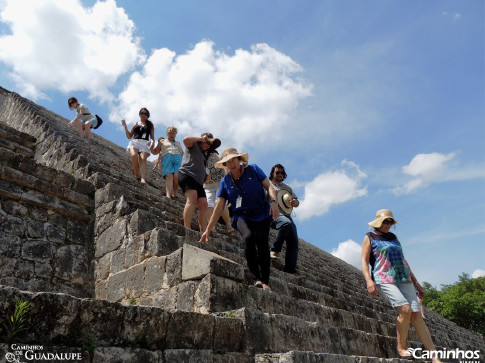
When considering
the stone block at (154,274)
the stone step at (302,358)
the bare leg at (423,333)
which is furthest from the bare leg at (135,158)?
the bare leg at (423,333)

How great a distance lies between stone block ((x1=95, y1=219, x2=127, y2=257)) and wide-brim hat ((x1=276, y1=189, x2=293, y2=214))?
8.54 feet

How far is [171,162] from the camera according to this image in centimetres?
751

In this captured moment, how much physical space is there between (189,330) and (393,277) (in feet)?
7.39

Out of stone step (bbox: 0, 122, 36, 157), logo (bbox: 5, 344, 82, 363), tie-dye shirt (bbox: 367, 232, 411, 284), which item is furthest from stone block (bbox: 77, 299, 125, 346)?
stone step (bbox: 0, 122, 36, 157)

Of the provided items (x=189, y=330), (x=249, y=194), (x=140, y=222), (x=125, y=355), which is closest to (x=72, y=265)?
(x=140, y=222)

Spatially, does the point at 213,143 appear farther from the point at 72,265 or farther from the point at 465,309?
the point at 465,309

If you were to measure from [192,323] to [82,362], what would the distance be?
782 millimetres

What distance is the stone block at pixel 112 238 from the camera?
451 centimetres

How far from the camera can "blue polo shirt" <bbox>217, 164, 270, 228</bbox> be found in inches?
171

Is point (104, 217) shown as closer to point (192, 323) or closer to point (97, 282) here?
point (97, 282)

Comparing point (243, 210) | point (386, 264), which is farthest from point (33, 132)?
point (386, 264)

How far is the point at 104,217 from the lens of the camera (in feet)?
16.5

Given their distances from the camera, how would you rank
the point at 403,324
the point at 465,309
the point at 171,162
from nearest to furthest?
1. the point at 403,324
2. the point at 171,162
3. the point at 465,309

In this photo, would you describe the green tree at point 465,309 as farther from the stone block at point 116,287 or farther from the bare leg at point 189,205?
the stone block at point 116,287
